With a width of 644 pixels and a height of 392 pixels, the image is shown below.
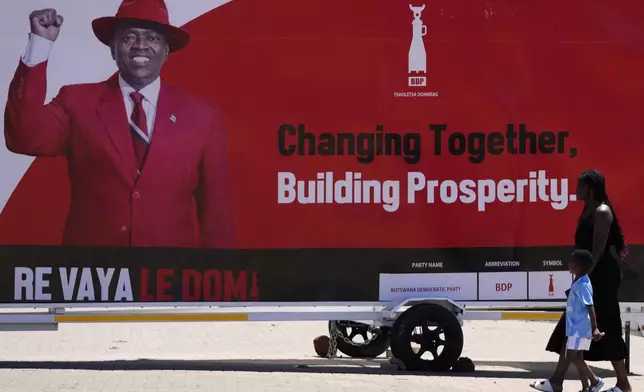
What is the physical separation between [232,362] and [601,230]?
4.33m

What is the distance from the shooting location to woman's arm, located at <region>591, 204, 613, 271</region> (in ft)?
29.7

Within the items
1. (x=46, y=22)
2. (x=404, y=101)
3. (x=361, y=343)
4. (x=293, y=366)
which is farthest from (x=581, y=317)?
(x=46, y=22)

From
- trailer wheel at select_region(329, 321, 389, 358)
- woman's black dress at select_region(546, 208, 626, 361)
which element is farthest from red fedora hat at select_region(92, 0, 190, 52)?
woman's black dress at select_region(546, 208, 626, 361)

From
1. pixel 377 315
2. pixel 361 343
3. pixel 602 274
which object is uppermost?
pixel 602 274

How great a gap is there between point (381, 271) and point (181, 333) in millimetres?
6055

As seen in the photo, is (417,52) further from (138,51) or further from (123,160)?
(123,160)

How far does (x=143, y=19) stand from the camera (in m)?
10.3

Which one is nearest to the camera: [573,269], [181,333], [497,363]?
[573,269]

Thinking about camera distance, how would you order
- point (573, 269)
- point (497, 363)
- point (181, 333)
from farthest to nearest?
point (181, 333)
point (497, 363)
point (573, 269)

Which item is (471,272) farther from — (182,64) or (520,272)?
(182,64)

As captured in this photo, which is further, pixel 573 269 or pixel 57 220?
pixel 57 220

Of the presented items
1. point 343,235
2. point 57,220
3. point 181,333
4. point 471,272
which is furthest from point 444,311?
point 181,333

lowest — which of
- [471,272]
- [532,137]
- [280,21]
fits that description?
[471,272]

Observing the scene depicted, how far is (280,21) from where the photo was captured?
1048 centimetres
